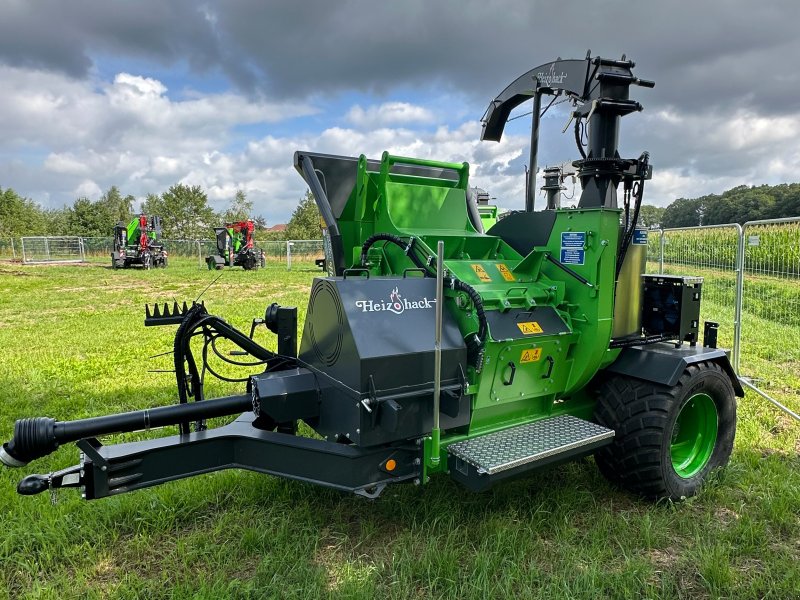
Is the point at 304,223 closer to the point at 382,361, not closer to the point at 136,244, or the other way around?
Answer: the point at 136,244

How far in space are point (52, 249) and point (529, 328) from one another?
111ft

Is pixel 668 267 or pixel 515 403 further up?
pixel 668 267

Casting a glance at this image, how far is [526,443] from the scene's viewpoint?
3.05 m

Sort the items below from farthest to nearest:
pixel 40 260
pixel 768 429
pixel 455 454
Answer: pixel 40 260, pixel 768 429, pixel 455 454

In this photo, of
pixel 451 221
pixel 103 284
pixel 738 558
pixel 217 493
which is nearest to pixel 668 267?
pixel 451 221

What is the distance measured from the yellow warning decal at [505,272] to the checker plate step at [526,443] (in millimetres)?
927

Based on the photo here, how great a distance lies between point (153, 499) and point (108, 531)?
12.5 inches

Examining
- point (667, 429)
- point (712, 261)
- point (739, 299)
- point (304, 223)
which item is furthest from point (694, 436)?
point (304, 223)

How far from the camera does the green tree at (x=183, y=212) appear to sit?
5203 cm

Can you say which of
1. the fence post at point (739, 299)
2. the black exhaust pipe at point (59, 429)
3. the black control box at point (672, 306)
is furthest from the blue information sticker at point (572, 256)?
the fence post at point (739, 299)

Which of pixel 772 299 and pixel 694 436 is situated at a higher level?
pixel 772 299

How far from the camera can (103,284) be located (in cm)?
1694

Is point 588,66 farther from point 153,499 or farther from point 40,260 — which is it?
point 40,260

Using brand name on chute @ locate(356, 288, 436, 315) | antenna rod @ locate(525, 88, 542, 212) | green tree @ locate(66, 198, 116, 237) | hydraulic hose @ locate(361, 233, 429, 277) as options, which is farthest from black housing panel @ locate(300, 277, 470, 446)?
green tree @ locate(66, 198, 116, 237)
